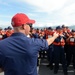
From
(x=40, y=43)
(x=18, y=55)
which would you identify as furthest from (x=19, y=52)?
(x=40, y=43)

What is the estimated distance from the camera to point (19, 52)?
2.49m

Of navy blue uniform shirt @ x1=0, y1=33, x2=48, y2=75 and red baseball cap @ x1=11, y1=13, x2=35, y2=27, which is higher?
red baseball cap @ x1=11, y1=13, x2=35, y2=27

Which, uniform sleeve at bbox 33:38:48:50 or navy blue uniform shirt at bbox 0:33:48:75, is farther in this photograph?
uniform sleeve at bbox 33:38:48:50

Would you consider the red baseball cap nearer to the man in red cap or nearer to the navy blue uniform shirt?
the man in red cap

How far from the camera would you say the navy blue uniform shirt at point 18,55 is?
2482 millimetres

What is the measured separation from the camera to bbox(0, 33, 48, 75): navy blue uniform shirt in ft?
8.14

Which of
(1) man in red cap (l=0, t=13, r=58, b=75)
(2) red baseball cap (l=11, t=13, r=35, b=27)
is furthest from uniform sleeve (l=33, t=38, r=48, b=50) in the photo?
(2) red baseball cap (l=11, t=13, r=35, b=27)

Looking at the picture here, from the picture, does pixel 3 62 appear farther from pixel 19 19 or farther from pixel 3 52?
pixel 19 19

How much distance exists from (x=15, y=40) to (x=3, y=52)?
0.55 feet

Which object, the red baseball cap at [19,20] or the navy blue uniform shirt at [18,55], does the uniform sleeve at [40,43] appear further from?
the red baseball cap at [19,20]

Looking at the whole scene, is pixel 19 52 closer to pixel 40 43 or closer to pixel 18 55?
pixel 18 55

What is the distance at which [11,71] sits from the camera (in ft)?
8.19

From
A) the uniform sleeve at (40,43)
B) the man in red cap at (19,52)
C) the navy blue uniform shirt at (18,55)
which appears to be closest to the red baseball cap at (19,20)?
the man in red cap at (19,52)

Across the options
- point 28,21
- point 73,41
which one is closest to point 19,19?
point 28,21
